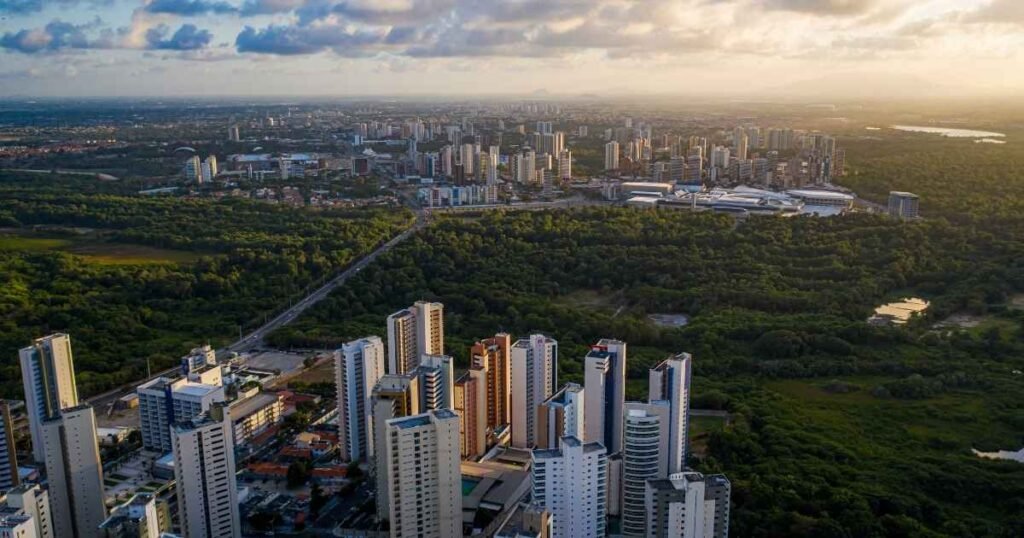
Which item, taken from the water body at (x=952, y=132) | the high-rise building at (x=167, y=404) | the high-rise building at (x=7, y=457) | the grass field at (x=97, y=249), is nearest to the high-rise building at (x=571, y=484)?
the high-rise building at (x=167, y=404)

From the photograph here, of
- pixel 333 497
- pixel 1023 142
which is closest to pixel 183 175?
pixel 333 497

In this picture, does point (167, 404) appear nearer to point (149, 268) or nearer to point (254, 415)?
point (254, 415)

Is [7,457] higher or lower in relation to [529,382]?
lower

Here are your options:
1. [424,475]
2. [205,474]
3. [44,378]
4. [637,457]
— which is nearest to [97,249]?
[44,378]

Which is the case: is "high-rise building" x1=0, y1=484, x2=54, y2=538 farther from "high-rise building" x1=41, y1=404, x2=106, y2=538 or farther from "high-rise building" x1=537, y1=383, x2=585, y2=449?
"high-rise building" x1=537, y1=383, x2=585, y2=449

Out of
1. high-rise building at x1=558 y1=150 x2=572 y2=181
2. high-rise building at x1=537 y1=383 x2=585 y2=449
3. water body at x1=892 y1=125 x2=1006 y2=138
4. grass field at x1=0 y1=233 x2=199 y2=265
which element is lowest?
grass field at x1=0 y1=233 x2=199 y2=265

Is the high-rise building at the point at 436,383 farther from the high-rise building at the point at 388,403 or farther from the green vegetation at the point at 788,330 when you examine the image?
the green vegetation at the point at 788,330

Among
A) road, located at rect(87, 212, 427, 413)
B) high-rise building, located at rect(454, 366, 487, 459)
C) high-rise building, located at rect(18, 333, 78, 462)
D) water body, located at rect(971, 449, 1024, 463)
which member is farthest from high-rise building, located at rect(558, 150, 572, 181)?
high-rise building, located at rect(18, 333, 78, 462)
